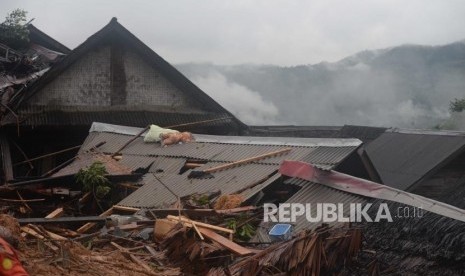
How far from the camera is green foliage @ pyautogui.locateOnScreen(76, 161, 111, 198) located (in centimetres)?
1032

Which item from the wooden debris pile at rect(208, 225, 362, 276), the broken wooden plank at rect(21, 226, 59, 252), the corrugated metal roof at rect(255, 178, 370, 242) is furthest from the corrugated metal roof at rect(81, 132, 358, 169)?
the broken wooden plank at rect(21, 226, 59, 252)

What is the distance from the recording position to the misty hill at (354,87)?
131 feet

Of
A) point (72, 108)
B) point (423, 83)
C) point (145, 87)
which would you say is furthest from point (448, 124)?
point (423, 83)

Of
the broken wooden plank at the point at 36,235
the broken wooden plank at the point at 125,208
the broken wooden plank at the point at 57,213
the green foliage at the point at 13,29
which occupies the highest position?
the green foliage at the point at 13,29

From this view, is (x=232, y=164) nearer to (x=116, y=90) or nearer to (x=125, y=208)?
(x=125, y=208)

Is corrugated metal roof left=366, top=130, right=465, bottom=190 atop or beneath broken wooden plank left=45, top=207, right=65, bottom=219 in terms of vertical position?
atop

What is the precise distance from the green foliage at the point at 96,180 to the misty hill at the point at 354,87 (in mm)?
27061

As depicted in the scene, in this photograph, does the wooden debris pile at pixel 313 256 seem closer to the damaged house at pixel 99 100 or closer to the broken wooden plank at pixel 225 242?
the broken wooden plank at pixel 225 242

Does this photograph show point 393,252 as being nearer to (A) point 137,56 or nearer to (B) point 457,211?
→ (B) point 457,211

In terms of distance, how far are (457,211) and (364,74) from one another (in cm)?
4045

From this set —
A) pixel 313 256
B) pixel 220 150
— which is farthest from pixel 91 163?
pixel 313 256

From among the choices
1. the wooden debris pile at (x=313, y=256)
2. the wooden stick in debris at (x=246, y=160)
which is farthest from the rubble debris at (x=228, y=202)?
the wooden debris pile at (x=313, y=256)

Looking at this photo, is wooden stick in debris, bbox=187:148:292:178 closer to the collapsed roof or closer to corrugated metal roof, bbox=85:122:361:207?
corrugated metal roof, bbox=85:122:361:207

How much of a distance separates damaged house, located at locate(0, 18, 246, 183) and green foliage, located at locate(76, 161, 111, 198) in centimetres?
628
